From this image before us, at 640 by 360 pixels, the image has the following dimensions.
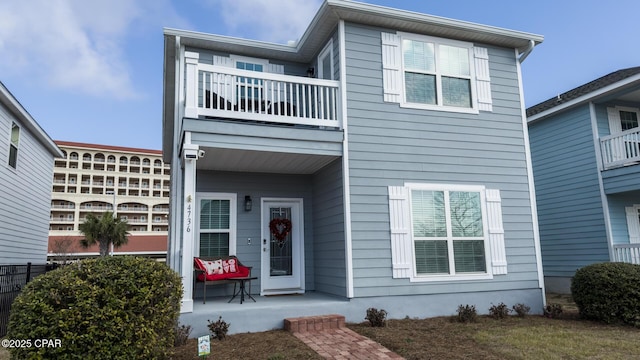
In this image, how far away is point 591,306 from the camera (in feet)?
22.9

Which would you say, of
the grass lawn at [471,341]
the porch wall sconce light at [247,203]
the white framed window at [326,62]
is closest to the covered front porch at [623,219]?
the grass lawn at [471,341]

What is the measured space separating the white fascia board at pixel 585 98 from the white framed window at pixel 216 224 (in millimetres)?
9342

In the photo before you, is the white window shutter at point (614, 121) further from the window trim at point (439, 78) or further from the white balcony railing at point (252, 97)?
the white balcony railing at point (252, 97)

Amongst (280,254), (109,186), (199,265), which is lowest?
(199,265)

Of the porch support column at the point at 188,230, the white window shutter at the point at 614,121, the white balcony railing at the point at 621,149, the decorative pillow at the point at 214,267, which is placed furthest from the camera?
the white window shutter at the point at 614,121

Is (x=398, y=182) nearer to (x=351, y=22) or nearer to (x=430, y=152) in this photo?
(x=430, y=152)

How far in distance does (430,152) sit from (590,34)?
15779 mm

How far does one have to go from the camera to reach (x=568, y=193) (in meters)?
11.6

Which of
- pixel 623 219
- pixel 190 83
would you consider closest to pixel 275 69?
pixel 190 83

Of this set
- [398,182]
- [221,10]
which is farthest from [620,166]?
[221,10]

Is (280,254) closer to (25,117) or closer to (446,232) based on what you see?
(446,232)

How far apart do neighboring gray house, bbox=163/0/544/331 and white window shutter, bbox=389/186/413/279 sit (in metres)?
0.02

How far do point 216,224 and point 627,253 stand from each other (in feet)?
31.6

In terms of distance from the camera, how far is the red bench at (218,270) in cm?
687
